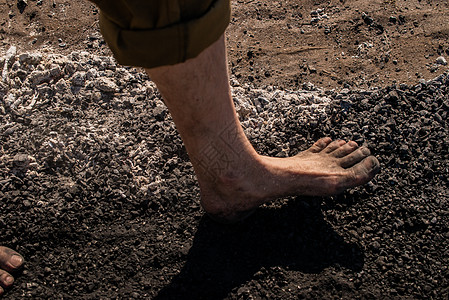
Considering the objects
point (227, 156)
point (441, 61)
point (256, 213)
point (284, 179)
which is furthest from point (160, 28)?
point (441, 61)

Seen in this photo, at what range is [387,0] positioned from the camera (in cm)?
332

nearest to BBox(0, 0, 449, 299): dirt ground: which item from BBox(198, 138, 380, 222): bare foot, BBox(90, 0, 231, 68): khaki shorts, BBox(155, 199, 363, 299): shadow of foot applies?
BBox(155, 199, 363, 299): shadow of foot

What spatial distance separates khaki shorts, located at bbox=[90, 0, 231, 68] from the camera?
1258 mm

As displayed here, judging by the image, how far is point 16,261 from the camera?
2062 mm

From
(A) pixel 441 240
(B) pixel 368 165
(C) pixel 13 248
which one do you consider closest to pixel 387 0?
(B) pixel 368 165

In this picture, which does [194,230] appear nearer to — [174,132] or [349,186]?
[174,132]

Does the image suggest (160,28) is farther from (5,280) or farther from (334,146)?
(5,280)

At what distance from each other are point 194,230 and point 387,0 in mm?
2502

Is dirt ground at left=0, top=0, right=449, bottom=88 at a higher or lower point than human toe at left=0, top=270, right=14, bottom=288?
higher

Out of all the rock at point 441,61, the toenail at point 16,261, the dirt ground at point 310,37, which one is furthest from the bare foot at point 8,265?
the rock at point 441,61

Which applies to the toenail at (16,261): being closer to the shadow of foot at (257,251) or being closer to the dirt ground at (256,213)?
the dirt ground at (256,213)

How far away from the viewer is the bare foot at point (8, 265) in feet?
6.60

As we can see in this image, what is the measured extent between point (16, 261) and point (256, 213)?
4.12 ft

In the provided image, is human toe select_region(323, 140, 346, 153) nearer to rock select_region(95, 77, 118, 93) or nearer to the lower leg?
the lower leg
